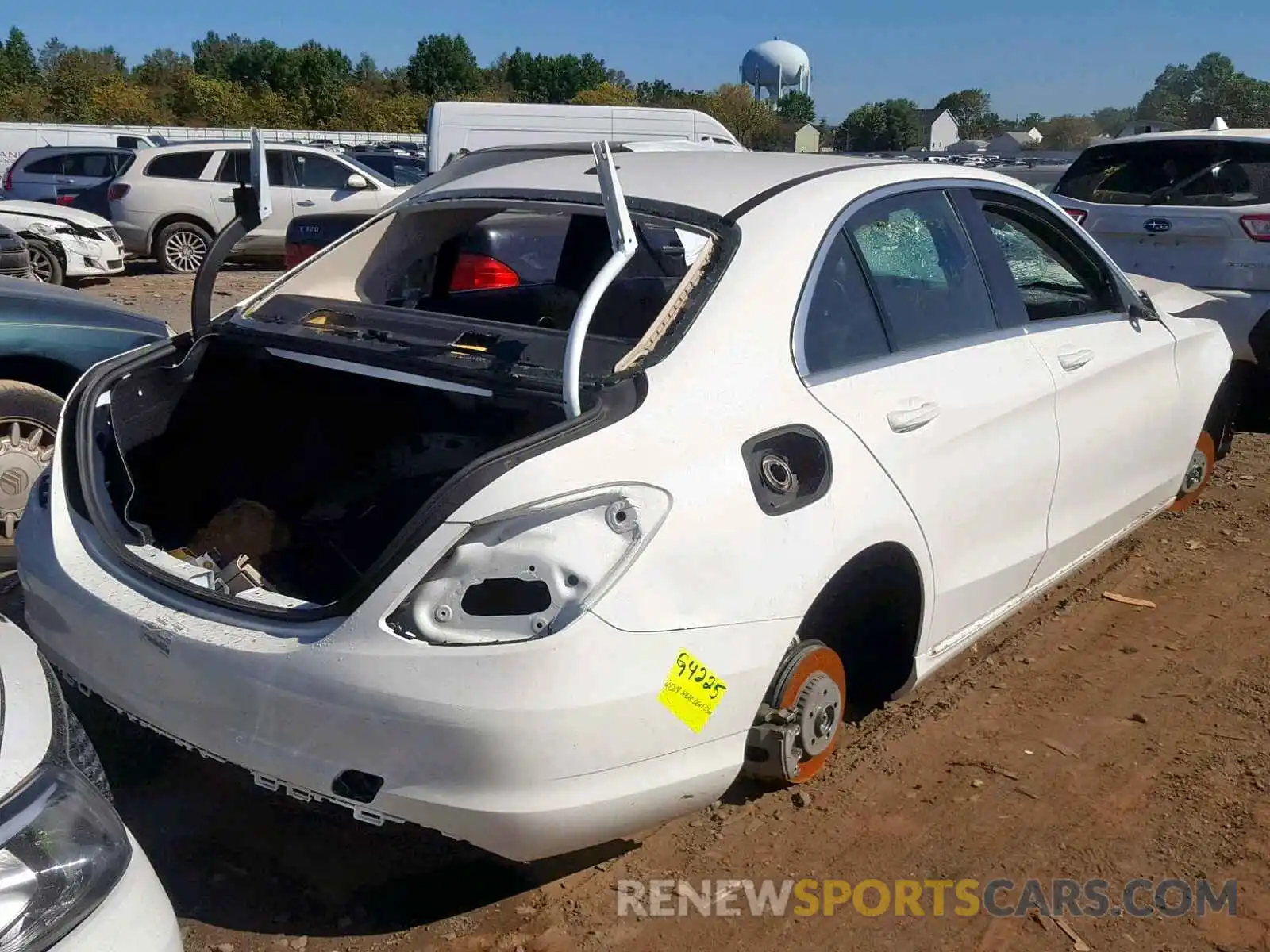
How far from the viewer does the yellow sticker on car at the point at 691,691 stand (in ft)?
8.05

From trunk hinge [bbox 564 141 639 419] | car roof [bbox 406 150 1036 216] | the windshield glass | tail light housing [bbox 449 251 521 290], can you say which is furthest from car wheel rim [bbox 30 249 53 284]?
trunk hinge [bbox 564 141 639 419]

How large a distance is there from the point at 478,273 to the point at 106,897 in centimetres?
321

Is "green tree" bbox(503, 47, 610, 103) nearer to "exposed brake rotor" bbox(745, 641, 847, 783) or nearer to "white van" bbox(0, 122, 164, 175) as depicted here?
"white van" bbox(0, 122, 164, 175)

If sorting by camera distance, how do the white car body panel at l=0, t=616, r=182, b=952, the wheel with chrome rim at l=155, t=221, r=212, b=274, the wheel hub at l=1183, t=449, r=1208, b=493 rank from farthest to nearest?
the wheel with chrome rim at l=155, t=221, r=212, b=274 → the wheel hub at l=1183, t=449, r=1208, b=493 → the white car body panel at l=0, t=616, r=182, b=952

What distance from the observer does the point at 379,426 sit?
3.49 meters

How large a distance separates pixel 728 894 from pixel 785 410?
3.76ft

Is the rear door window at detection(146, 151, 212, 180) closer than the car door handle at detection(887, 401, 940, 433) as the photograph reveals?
No

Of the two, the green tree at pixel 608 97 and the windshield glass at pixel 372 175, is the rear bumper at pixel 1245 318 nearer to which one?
the windshield glass at pixel 372 175

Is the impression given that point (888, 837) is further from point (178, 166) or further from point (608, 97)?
point (608, 97)

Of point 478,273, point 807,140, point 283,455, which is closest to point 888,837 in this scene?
point 283,455

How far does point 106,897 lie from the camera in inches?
71.4

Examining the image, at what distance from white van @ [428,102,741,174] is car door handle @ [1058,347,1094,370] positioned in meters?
9.02

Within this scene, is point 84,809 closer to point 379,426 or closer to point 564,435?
point 564,435

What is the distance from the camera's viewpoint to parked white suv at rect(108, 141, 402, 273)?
615 inches
